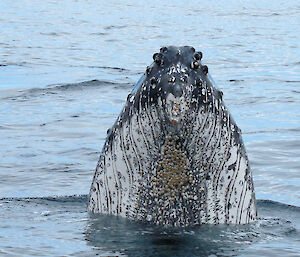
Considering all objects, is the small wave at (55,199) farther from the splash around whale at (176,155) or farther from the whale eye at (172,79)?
the whale eye at (172,79)

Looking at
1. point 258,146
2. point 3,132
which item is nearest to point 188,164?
point 258,146

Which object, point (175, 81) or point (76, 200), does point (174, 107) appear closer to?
point (175, 81)

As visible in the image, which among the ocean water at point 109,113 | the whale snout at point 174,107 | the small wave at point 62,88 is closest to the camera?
the whale snout at point 174,107

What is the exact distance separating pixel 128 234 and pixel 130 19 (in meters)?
26.1

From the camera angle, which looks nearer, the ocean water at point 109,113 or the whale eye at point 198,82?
the whale eye at point 198,82

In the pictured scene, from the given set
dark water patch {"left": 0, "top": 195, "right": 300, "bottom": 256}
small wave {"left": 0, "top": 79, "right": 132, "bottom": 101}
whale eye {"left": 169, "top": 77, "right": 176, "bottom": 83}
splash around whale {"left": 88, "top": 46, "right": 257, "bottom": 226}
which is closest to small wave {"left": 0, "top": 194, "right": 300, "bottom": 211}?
dark water patch {"left": 0, "top": 195, "right": 300, "bottom": 256}

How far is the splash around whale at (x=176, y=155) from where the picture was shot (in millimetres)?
5465

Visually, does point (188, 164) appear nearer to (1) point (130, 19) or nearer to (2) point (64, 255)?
(2) point (64, 255)

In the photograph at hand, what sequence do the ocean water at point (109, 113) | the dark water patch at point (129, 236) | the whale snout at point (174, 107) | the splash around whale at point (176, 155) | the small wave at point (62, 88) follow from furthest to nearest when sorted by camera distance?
the small wave at point (62, 88), the ocean water at point (109, 113), the dark water patch at point (129, 236), the splash around whale at point (176, 155), the whale snout at point (174, 107)

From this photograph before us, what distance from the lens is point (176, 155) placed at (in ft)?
18.4

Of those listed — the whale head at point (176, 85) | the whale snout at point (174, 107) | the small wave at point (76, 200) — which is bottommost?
the small wave at point (76, 200)

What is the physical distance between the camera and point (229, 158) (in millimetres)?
5809

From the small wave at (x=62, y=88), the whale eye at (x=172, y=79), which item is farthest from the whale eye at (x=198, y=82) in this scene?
the small wave at (x=62, y=88)

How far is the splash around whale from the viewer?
17.9 feet
